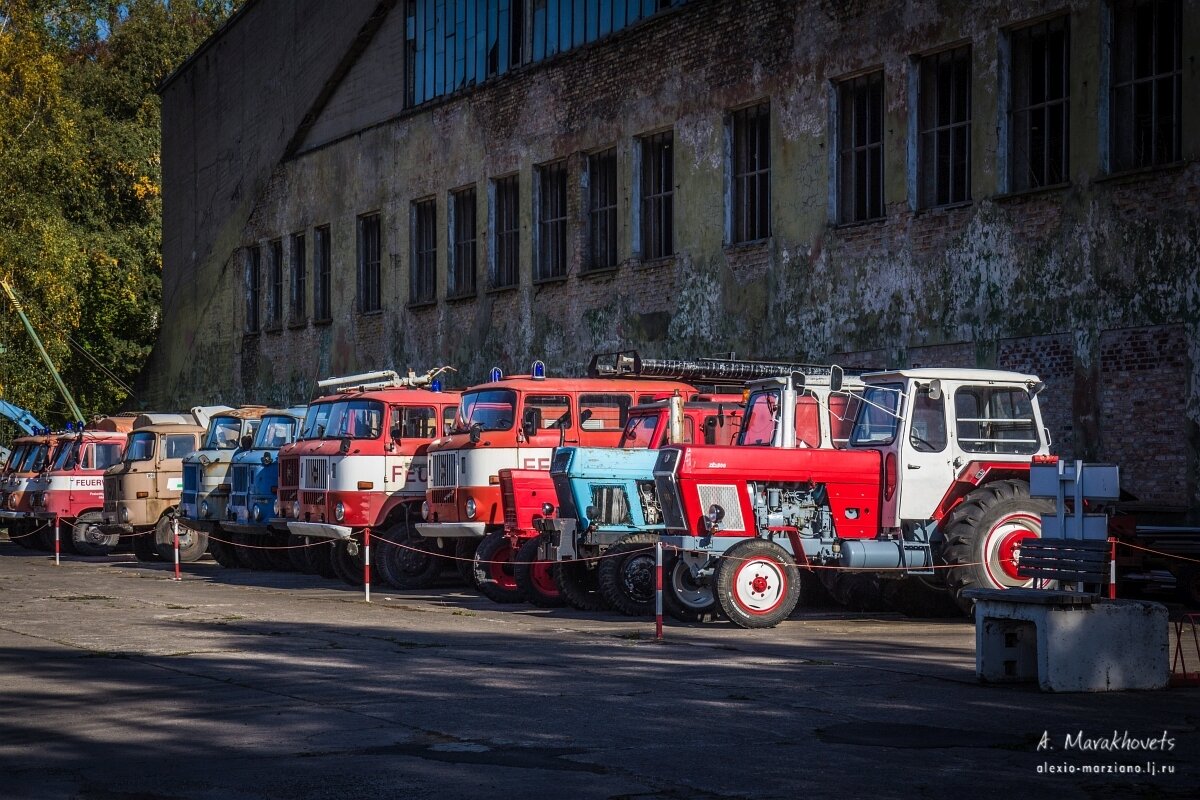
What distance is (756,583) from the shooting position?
16.2 m

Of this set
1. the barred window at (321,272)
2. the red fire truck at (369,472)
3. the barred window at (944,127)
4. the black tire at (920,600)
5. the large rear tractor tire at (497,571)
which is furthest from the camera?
the barred window at (321,272)

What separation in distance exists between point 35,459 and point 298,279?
9.98 metres

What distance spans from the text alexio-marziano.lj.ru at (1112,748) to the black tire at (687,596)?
717 cm

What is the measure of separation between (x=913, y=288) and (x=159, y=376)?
31.5m

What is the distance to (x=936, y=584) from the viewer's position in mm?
17094

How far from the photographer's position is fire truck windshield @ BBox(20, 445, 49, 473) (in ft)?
115

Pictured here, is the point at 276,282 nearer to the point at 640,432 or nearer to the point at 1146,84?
the point at 640,432

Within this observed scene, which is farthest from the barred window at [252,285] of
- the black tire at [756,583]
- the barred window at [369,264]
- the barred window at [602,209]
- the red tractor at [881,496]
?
the black tire at [756,583]

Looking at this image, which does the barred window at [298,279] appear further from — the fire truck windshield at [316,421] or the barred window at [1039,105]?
the barred window at [1039,105]

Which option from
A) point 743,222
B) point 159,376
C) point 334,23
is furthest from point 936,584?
point 159,376

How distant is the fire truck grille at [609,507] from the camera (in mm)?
18641

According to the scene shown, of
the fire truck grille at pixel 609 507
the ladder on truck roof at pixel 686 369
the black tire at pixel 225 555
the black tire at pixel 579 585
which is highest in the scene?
the ladder on truck roof at pixel 686 369

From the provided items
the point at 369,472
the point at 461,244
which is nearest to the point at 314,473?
the point at 369,472

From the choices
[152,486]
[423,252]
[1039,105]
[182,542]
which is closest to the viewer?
[1039,105]
